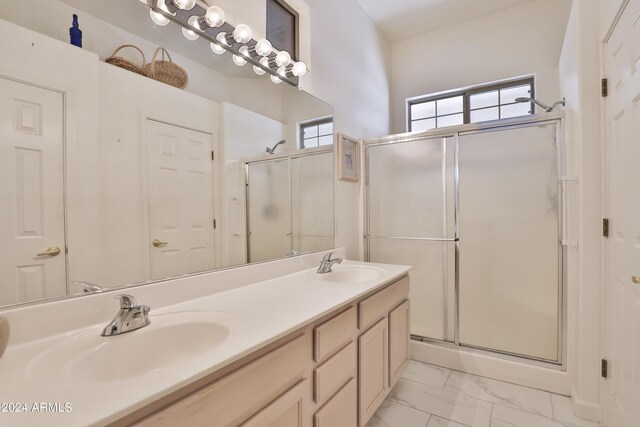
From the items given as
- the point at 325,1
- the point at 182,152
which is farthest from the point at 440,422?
the point at 325,1

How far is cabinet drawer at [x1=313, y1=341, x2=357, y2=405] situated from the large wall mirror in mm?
641

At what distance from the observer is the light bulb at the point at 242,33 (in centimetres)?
151

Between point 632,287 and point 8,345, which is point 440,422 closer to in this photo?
point 632,287

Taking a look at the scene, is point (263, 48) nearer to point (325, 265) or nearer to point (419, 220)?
point (325, 265)

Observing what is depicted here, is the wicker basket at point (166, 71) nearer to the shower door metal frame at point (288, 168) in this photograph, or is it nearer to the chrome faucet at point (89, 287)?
the shower door metal frame at point (288, 168)

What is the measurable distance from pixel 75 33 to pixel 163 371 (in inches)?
42.3

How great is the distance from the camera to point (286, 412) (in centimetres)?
95

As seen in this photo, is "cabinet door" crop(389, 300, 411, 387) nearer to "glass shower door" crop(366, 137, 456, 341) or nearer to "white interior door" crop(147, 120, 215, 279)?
"glass shower door" crop(366, 137, 456, 341)

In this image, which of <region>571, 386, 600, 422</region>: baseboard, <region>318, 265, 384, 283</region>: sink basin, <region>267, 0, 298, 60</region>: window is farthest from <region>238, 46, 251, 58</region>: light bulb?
<region>571, 386, 600, 422</region>: baseboard

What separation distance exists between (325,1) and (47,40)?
192 cm

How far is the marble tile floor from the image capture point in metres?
1.70

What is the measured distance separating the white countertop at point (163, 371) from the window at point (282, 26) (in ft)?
5.03

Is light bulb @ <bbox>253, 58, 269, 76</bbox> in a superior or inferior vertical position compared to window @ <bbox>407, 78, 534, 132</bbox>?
inferior

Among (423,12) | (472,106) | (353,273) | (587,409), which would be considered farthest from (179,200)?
(472,106)
